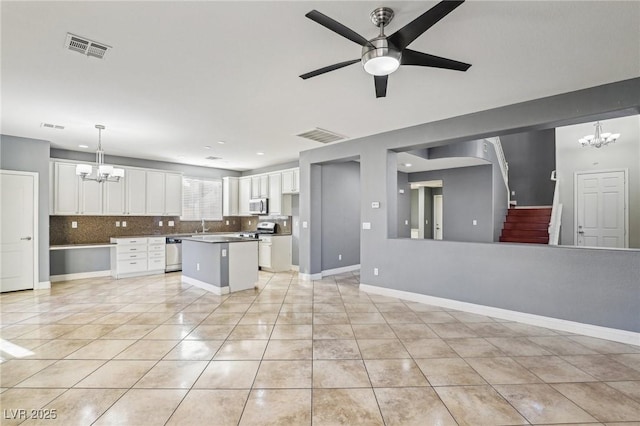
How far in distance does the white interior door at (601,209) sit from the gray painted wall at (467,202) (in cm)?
193

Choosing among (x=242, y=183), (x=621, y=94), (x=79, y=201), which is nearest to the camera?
(x=621, y=94)

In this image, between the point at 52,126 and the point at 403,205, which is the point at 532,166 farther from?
the point at 52,126

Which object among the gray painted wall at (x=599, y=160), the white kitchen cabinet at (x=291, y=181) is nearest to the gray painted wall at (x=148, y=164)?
the white kitchen cabinet at (x=291, y=181)

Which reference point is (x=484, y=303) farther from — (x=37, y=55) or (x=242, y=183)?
(x=242, y=183)

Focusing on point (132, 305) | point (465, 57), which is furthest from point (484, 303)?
point (132, 305)

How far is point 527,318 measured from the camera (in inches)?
146

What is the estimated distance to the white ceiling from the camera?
210 cm

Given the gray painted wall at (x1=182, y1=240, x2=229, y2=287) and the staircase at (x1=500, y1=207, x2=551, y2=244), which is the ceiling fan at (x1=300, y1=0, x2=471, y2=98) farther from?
the staircase at (x1=500, y1=207, x2=551, y2=244)

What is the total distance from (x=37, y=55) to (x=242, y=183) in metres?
6.09

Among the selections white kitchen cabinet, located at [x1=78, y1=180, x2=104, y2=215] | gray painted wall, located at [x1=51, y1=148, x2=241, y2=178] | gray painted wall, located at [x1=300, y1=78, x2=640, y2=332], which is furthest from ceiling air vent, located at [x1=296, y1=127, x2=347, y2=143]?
white kitchen cabinet, located at [x1=78, y1=180, x2=104, y2=215]

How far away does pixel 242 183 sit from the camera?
8.67 m

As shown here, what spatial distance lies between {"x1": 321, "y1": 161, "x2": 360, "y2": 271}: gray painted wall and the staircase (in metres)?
3.77

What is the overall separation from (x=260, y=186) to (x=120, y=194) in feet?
10.5

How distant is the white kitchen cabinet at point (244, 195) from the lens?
27.6 ft
